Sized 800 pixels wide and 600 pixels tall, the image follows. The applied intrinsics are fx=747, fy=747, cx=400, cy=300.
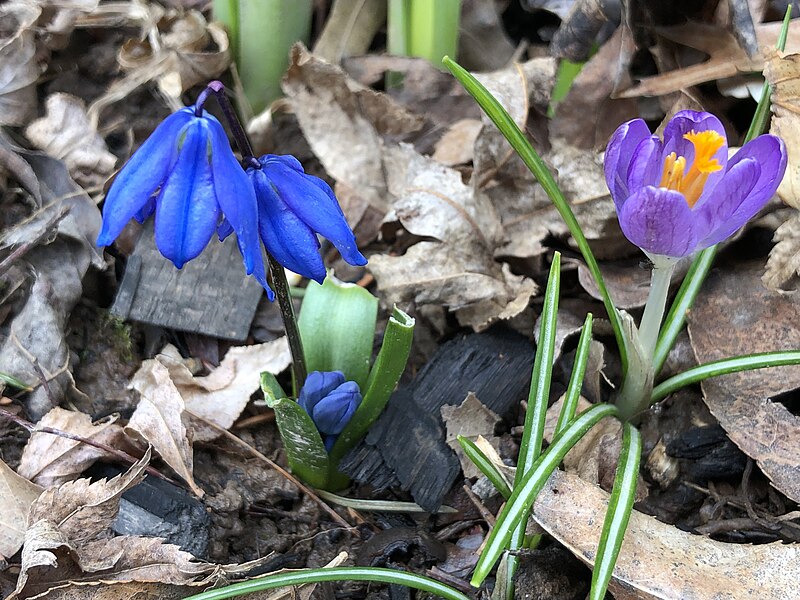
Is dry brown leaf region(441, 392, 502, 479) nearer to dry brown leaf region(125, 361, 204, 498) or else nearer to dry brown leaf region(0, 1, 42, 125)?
dry brown leaf region(125, 361, 204, 498)

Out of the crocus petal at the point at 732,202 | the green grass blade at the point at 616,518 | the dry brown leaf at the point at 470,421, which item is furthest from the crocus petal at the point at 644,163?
the dry brown leaf at the point at 470,421

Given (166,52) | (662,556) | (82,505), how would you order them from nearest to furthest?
(662,556) → (82,505) → (166,52)

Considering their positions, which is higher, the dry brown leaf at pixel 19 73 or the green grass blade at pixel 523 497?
the dry brown leaf at pixel 19 73

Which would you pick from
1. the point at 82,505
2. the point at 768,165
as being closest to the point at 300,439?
the point at 82,505

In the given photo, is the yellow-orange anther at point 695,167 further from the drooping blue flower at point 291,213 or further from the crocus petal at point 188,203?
the crocus petal at point 188,203

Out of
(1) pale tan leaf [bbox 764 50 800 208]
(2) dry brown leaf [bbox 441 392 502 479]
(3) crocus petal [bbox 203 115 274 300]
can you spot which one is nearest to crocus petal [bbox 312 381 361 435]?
(2) dry brown leaf [bbox 441 392 502 479]

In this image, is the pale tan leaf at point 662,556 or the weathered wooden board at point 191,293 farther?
the weathered wooden board at point 191,293

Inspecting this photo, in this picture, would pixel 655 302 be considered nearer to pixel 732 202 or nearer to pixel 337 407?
pixel 732 202
